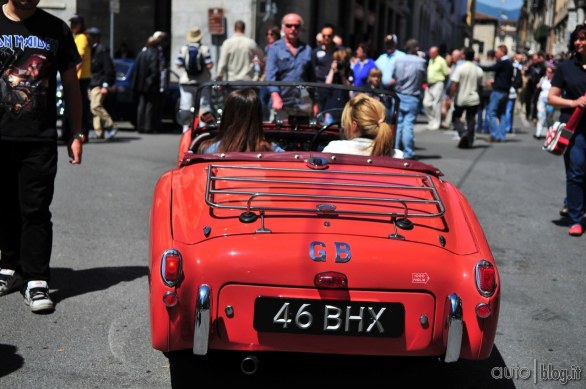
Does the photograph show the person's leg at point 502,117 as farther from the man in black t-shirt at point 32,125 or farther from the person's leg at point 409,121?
the man in black t-shirt at point 32,125

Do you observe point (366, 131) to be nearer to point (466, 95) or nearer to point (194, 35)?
point (194, 35)

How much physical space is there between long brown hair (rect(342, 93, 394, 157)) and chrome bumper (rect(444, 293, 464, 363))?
5.31 feet

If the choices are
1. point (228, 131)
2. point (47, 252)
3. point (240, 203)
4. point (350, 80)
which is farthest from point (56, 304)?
point (350, 80)

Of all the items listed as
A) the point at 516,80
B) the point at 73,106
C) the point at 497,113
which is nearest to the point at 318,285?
the point at 73,106

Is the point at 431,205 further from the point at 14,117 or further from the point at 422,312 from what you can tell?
the point at 14,117

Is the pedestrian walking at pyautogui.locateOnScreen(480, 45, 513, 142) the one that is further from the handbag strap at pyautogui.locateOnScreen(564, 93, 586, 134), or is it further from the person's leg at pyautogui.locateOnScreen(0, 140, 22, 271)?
the person's leg at pyautogui.locateOnScreen(0, 140, 22, 271)

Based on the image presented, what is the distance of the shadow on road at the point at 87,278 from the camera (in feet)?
18.3

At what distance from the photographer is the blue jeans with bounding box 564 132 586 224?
8.05 meters

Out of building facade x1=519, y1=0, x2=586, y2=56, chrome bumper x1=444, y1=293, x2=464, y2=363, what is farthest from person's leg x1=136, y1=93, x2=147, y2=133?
building facade x1=519, y1=0, x2=586, y2=56

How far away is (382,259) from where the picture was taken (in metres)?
3.66

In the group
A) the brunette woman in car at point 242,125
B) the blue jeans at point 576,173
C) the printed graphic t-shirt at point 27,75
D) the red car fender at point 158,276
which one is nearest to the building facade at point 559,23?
the blue jeans at point 576,173

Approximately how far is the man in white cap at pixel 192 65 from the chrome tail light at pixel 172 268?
1173 cm

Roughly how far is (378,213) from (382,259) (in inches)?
14.8

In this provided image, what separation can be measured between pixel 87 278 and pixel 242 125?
165 centimetres
